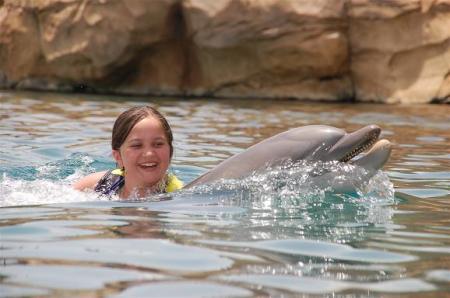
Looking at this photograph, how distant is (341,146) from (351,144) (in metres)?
0.06

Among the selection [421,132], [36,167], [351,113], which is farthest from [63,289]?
[351,113]

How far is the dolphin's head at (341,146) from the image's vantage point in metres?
5.12

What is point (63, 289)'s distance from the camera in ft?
9.75

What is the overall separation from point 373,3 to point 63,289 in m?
12.4

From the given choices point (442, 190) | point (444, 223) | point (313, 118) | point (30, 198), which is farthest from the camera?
point (313, 118)

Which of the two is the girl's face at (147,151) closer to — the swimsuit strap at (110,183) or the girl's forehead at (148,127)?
the girl's forehead at (148,127)

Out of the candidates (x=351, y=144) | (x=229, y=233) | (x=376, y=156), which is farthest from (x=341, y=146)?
(x=229, y=233)

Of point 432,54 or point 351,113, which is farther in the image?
point 432,54

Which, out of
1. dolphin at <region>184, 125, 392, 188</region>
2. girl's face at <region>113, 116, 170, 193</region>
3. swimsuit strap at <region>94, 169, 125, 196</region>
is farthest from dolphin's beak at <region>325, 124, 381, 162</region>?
swimsuit strap at <region>94, 169, 125, 196</region>

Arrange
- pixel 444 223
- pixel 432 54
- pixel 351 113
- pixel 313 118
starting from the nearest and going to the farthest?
pixel 444 223 < pixel 313 118 < pixel 351 113 < pixel 432 54

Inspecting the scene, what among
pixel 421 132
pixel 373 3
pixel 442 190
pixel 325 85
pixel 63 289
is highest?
pixel 373 3

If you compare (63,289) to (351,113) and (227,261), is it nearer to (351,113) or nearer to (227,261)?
(227,261)

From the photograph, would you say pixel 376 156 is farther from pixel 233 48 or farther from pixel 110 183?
pixel 233 48

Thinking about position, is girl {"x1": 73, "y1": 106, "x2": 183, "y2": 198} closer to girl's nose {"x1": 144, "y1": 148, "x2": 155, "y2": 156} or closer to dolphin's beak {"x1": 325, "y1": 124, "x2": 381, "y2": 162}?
girl's nose {"x1": 144, "y1": 148, "x2": 155, "y2": 156}
